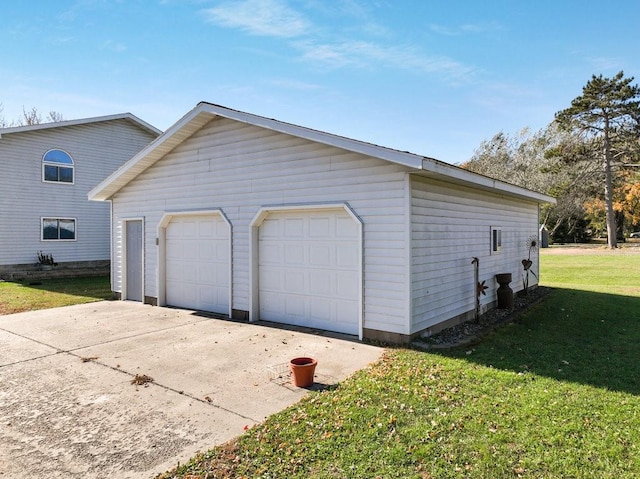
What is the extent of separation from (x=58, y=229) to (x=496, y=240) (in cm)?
1720

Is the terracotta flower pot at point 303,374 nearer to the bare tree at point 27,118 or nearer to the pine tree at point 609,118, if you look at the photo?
the pine tree at point 609,118

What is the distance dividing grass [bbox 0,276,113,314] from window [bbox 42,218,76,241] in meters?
2.20

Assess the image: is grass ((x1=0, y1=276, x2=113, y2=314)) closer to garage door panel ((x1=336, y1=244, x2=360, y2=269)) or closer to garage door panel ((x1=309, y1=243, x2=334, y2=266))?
garage door panel ((x1=309, y1=243, x2=334, y2=266))

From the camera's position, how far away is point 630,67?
1146 inches

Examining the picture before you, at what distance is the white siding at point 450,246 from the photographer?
6.70m

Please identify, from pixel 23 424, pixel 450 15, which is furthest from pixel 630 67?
pixel 23 424

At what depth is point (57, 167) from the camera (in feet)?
57.4

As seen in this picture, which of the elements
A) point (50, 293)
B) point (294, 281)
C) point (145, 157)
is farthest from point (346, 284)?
point (50, 293)

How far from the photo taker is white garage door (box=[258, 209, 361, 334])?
722 centimetres

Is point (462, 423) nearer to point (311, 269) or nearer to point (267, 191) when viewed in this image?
point (311, 269)

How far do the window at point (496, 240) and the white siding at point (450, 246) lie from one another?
13 cm

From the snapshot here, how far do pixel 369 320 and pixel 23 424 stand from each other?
4677 mm

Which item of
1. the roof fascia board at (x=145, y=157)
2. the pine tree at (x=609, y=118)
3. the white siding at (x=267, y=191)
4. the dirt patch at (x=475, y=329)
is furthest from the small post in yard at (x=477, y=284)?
the pine tree at (x=609, y=118)

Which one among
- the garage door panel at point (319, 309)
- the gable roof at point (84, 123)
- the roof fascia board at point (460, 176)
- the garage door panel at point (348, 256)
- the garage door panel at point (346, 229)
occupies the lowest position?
the garage door panel at point (319, 309)
